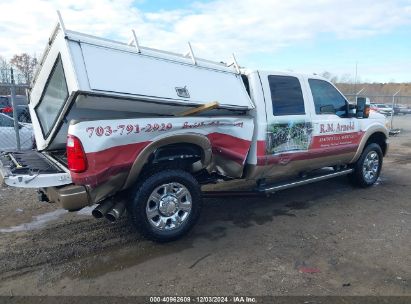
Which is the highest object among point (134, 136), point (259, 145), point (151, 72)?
point (151, 72)

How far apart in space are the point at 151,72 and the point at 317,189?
13.4ft

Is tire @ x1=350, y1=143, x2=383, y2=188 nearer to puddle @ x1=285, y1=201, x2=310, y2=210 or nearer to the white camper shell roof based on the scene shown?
puddle @ x1=285, y1=201, x2=310, y2=210

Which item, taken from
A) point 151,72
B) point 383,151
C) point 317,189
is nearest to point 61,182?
point 151,72

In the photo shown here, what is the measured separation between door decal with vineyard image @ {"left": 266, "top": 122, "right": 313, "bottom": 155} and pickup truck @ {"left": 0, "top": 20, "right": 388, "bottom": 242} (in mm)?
15

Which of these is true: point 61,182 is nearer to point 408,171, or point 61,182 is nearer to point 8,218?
point 8,218

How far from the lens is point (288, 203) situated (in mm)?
5801

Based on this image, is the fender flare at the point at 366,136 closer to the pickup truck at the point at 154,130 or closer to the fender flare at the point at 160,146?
the pickup truck at the point at 154,130

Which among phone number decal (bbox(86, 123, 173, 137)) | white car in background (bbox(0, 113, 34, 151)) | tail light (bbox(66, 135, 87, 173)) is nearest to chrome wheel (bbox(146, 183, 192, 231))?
phone number decal (bbox(86, 123, 173, 137))

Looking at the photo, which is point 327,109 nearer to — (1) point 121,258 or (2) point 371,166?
(2) point 371,166

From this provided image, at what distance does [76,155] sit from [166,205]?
1.20 meters

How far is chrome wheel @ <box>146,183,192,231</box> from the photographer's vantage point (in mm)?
4117

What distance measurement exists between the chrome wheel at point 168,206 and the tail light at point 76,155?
2.88 ft

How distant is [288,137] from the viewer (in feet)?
16.9

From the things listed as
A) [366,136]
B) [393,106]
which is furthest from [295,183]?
[393,106]
